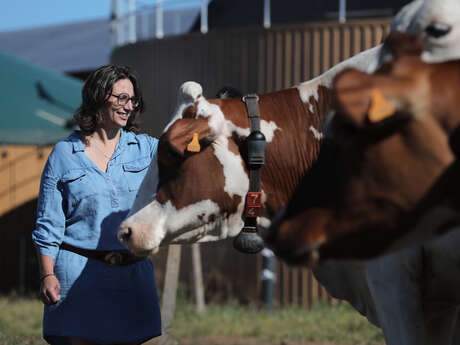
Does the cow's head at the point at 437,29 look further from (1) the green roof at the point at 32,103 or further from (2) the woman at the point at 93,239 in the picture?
(1) the green roof at the point at 32,103

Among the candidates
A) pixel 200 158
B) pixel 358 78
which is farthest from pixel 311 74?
pixel 358 78

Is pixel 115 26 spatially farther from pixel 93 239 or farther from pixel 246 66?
pixel 93 239

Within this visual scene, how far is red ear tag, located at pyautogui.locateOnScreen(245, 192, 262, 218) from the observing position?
306cm

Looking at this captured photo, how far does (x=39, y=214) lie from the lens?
11.4 feet

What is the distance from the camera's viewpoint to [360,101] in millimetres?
1818

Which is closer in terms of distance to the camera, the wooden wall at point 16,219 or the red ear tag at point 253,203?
the red ear tag at point 253,203

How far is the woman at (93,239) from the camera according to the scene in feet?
11.3

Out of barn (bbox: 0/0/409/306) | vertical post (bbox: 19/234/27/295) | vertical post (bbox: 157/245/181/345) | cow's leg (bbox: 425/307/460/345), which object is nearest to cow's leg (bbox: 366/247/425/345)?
cow's leg (bbox: 425/307/460/345)

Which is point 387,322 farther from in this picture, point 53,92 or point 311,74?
point 53,92

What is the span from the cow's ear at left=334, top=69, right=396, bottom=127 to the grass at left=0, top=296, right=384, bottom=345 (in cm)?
536

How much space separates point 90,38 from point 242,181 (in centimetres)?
2498

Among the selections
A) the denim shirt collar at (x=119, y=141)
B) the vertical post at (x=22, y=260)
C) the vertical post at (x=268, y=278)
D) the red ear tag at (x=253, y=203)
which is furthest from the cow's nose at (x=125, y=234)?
the vertical post at (x=22, y=260)

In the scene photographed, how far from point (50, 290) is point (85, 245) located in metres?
0.27

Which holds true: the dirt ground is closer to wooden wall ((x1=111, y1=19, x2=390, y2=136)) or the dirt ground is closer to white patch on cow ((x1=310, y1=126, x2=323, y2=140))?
wooden wall ((x1=111, y1=19, x2=390, y2=136))
